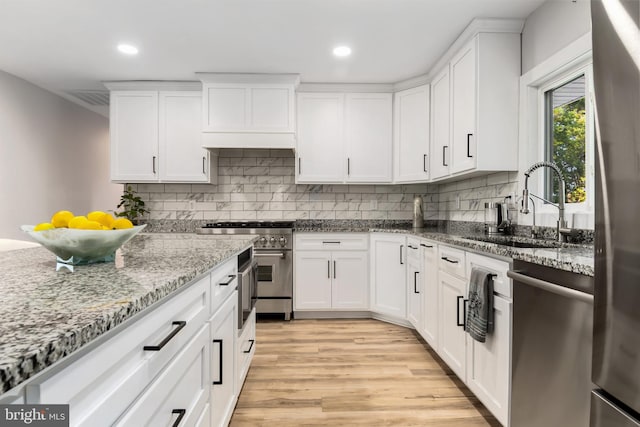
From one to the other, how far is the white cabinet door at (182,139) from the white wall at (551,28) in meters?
3.09

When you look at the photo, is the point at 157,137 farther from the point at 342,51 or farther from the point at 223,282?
the point at 223,282

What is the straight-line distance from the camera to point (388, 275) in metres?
3.55

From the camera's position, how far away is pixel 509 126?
2635 mm

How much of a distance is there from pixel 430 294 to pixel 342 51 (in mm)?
2187

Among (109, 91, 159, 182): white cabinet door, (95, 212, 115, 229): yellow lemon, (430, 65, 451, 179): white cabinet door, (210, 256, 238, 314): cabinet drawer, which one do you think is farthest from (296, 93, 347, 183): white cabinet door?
(95, 212, 115, 229): yellow lemon

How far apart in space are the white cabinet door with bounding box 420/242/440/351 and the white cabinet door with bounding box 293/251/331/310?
1.11 m

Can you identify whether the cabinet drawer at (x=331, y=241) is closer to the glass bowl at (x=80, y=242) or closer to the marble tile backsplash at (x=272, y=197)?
the marble tile backsplash at (x=272, y=197)

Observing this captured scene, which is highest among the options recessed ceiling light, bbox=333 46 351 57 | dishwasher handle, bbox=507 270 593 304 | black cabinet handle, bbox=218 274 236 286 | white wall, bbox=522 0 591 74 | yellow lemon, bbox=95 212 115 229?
recessed ceiling light, bbox=333 46 351 57

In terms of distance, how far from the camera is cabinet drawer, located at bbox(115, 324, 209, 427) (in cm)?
78

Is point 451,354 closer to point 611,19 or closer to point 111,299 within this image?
point 611,19

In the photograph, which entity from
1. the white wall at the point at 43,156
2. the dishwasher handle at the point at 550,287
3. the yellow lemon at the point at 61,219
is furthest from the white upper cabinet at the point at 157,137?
the dishwasher handle at the point at 550,287

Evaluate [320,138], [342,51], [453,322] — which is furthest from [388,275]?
[342,51]

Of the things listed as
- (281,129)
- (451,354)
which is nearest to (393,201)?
A: (281,129)

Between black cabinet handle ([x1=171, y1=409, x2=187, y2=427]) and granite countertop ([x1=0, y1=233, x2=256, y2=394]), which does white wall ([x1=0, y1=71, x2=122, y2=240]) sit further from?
black cabinet handle ([x1=171, y1=409, x2=187, y2=427])
